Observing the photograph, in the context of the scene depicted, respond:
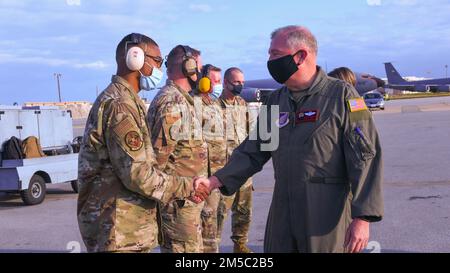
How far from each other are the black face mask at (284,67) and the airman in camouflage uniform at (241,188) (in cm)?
255

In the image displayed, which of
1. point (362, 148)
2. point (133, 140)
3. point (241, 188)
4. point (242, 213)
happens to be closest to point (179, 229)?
point (133, 140)

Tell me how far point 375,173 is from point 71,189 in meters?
9.80

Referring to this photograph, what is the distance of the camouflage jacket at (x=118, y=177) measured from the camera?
124 inches

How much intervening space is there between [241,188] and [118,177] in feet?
9.73

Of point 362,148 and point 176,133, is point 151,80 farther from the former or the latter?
point 362,148

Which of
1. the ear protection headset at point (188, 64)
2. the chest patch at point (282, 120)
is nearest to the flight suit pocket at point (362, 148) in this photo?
the chest patch at point (282, 120)

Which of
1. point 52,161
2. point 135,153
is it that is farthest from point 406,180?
point 135,153

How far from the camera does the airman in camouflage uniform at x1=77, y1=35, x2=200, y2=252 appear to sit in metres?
3.14

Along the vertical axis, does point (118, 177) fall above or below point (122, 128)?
below

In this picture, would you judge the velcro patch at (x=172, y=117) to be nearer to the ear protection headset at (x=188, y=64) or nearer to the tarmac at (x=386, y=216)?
the ear protection headset at (x=188, y=64)

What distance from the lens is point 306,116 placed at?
3.14 meters

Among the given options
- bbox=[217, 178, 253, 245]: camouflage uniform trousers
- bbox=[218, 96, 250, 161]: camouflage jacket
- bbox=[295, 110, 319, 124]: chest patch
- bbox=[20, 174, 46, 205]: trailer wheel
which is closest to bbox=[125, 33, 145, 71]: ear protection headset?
bbox=[295, 110, 319, 124]: chest patch

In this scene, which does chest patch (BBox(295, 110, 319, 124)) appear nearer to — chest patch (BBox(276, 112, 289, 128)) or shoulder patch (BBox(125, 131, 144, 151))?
chest patch (BBox(276, 112, 289, 128))

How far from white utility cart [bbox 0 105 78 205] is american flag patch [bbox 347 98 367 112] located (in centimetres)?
750
